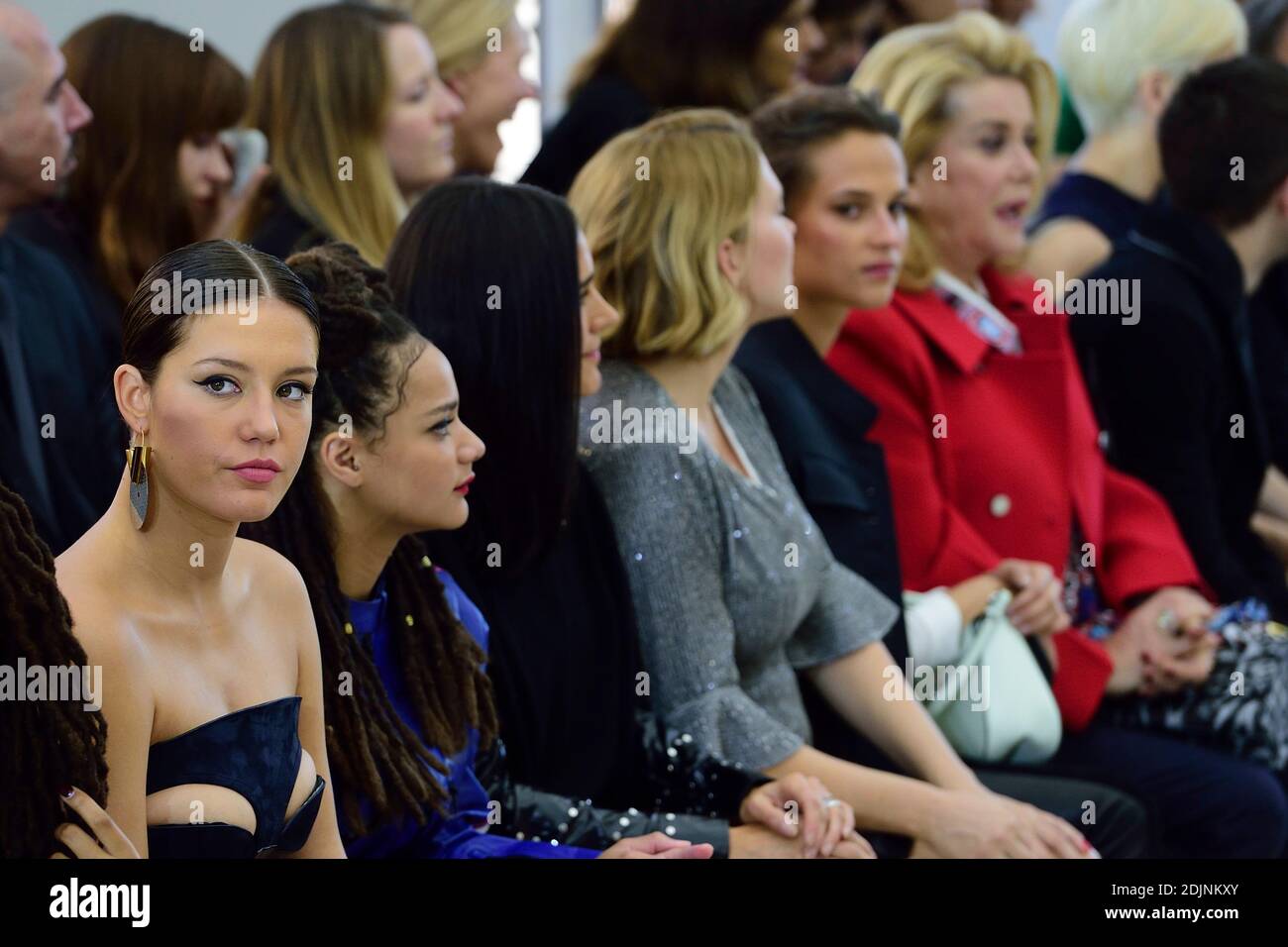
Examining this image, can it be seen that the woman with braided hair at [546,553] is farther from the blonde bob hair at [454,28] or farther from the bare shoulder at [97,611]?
the blonde bob hair at [454,28]

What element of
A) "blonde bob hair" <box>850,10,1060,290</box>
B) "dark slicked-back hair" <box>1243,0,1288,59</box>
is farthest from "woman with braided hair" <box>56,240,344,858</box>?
"dark slicked-back hair" <box>1243,0,1288,59</box>

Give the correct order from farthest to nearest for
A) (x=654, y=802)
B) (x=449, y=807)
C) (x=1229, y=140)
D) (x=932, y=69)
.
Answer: (x=1229, y=140)
(x=932, y=69)
(x=654, y=802)
(x=449, y=807)

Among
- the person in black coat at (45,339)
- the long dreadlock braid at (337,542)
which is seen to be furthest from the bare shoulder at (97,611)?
the person in black coat at (45,339)

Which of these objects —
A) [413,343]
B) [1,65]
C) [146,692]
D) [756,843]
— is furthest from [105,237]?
[146,692]

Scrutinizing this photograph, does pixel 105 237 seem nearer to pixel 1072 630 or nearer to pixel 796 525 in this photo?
pixel 796 525

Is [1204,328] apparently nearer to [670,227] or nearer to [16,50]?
[670,227]

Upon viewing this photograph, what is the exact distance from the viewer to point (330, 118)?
296cm

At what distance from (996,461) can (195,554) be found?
1786 millimetres

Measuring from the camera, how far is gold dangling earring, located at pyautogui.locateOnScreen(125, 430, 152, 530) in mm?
1355

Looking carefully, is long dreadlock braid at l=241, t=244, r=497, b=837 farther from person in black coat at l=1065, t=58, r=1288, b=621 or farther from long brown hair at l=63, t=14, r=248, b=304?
person in black coat at l=1065, t=58, r=1288, b=621

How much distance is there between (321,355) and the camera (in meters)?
1.69

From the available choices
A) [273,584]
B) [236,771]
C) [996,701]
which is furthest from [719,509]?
[236,771]

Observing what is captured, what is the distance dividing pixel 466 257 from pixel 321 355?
1.16 feet

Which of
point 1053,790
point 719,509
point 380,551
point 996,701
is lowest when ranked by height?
point 1053,790
